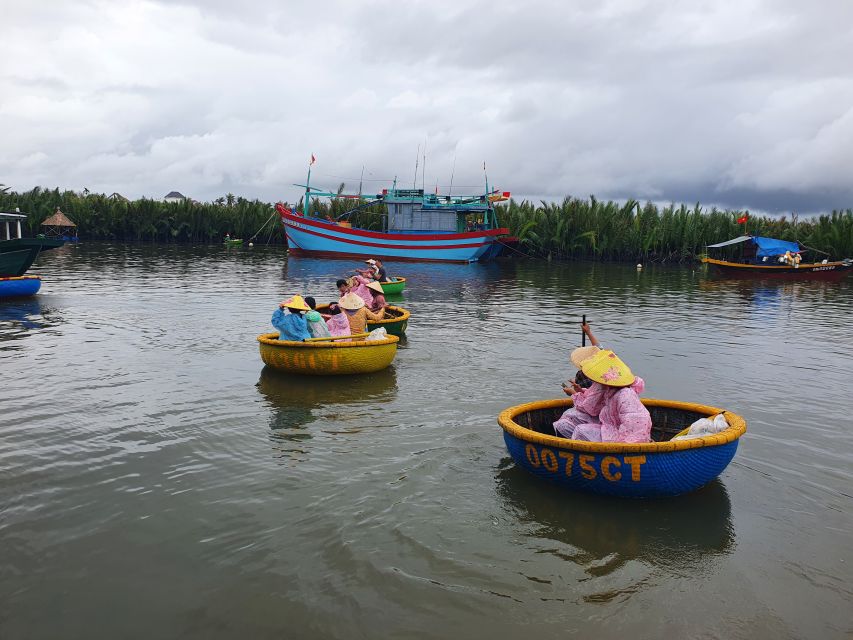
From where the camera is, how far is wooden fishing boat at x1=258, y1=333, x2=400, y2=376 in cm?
1009

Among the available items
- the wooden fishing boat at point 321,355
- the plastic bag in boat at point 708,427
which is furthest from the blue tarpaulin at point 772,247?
the plastic bag in boat at point 708,427

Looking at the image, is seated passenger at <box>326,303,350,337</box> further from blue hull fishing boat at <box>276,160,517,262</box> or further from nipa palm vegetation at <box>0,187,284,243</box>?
nipa palm vegetation at <box>0,187,284,243</box>

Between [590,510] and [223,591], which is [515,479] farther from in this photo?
[223,591]

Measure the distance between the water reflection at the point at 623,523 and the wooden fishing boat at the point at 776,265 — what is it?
2987cm

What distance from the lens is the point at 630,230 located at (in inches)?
1678

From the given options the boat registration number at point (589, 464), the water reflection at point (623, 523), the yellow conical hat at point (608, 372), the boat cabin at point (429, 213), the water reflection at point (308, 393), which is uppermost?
the boat cabin at point (429, 213)

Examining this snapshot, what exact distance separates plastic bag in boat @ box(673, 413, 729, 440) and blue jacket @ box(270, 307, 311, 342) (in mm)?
6056

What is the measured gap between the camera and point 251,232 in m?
53.9

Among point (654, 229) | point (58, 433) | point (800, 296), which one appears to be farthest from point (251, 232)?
point (58, 433)

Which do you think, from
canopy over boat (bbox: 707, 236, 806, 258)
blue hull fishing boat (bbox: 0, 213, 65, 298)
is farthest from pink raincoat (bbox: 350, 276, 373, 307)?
canopy over boat (bbox: 707, 236, 806, 258)

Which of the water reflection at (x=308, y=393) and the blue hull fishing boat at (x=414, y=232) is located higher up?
the blue hull fishing boat at (x=414, y=232)

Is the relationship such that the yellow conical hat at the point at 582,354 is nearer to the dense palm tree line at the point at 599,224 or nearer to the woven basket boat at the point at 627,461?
the woven basket boat at the point at 627,461

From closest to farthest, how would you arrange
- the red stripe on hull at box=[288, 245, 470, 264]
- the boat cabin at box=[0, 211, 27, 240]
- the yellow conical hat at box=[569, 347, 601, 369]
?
1. the yellow conical hat at box=[569, 347, 601, 369]
2. the boat cabin at box=[0, 211, 27, 240]
3. the red stripe on hull at box=[288, 245, 470, 264]

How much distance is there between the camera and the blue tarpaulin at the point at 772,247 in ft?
111
